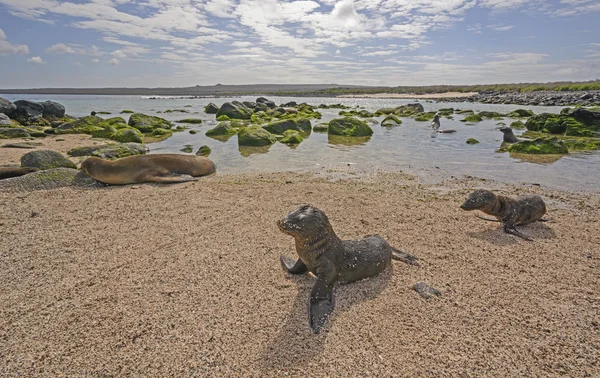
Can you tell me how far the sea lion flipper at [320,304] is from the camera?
3.69 m

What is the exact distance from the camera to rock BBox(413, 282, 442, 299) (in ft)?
13.9

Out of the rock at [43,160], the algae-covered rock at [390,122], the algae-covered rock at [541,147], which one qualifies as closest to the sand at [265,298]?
the rock at [43,160]

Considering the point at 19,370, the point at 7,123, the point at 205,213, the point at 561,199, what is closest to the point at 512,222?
the point at 561,199

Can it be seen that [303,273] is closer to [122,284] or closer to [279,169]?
[122,284]

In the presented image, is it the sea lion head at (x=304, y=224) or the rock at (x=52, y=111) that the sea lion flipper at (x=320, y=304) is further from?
the rock at (x=52, y=111)

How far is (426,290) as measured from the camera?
4320 millimetres

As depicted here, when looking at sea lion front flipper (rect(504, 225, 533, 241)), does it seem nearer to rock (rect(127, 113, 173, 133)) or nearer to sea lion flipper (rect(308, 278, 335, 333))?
sea lion flipper (rect(308, 278, 335, 333))

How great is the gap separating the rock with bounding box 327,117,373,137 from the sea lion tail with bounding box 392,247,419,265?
15823mm

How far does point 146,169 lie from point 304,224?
23.6 feet

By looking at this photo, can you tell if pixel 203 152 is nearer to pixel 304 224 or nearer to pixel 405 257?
pixel 405 257

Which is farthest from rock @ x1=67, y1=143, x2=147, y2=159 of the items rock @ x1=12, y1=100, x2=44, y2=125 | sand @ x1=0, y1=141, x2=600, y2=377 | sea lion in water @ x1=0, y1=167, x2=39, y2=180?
rock @ x1=12, y1=100, x2=44, y2=125

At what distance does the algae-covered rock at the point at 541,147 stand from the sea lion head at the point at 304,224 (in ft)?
45.9

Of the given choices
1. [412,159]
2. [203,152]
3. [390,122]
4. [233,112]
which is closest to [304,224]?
[412,159]

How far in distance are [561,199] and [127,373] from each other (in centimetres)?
942
